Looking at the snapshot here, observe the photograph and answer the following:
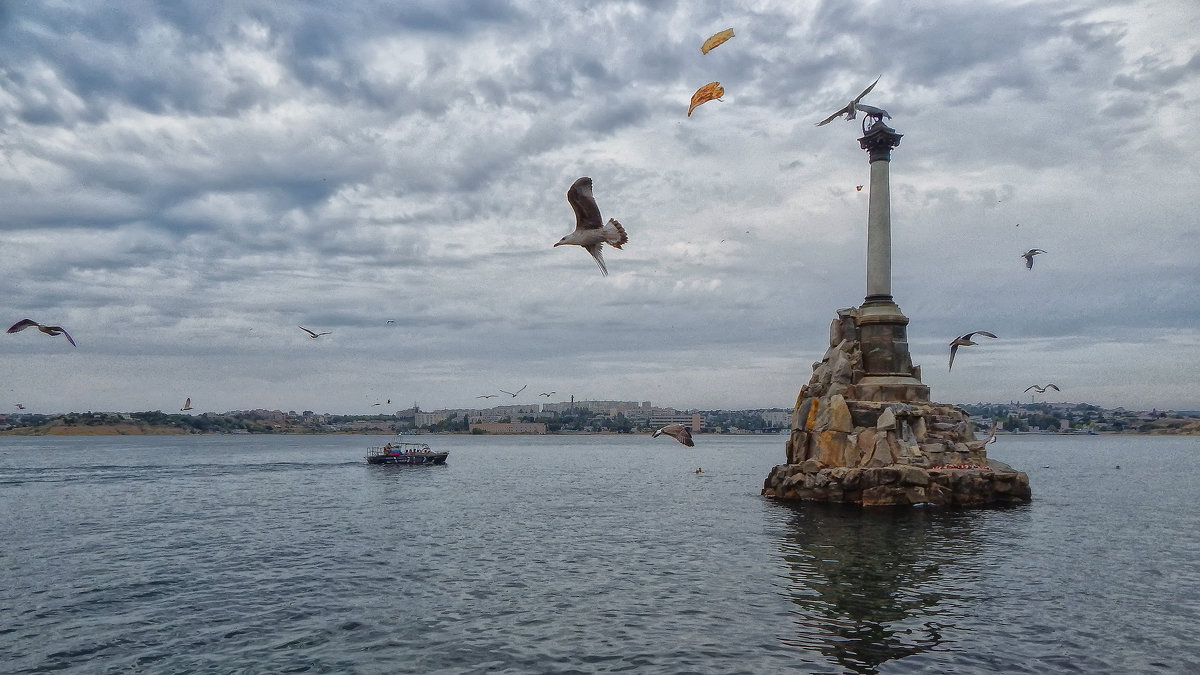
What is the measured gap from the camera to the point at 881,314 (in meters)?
41.2

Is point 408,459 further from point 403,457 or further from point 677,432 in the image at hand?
point 677,432

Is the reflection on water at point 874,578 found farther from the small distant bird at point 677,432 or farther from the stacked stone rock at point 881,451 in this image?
the small distant bird at point 677,432

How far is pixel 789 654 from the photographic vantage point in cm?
1490

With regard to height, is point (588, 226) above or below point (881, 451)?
above

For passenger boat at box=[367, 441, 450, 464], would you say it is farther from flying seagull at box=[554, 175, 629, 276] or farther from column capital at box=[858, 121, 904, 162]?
flying seagull at box=[554, 175, 629, 276]

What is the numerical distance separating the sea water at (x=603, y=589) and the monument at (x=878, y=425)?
140 centimetres

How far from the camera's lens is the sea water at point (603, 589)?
1504 centimetres

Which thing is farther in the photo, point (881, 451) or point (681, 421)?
point (681, 421)

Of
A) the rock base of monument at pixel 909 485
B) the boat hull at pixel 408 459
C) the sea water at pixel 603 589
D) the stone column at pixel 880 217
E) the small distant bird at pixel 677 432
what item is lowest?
the boat hull at pixel 408 459

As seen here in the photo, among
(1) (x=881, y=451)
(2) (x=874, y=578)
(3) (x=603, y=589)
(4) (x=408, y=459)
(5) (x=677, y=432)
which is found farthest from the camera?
(4) (x=408, y=459)

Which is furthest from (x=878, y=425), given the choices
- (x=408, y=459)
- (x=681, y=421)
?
(x=681, y=421)

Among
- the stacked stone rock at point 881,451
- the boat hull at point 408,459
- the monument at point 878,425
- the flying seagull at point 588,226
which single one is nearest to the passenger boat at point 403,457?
the boat hull at point 408,459

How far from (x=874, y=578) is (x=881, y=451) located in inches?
629

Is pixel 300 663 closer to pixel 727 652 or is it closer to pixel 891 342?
pixel 727 652
